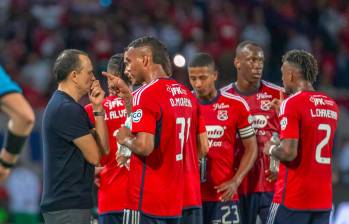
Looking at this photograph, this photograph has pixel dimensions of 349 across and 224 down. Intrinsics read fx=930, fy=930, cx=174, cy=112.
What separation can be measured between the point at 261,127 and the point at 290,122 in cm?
152

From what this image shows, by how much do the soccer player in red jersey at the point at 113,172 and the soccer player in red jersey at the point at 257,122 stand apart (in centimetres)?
128

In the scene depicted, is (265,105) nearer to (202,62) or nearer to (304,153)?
(202,62)

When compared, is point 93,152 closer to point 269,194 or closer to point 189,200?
point 189,200

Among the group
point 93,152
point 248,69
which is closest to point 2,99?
point 93,152

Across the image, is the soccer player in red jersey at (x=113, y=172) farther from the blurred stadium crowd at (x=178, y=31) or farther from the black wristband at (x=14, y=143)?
the blurred stadium crowd at (x=178, y=31)

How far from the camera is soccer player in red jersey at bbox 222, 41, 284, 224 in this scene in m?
9.34

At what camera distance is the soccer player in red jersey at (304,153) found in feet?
26.0

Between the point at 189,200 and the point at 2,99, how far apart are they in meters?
2.29

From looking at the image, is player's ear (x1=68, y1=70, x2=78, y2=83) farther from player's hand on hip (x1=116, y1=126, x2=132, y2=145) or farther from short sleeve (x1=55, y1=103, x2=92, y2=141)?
player's hand on hip (x1=116, y1=126, x2=132, y2=145)

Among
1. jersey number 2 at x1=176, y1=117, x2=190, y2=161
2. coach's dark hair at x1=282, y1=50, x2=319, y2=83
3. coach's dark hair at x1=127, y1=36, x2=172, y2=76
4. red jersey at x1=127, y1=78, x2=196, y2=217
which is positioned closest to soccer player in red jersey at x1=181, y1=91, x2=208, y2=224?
jersey number 2 at x1=176, y1=117, x2=190, y2=161

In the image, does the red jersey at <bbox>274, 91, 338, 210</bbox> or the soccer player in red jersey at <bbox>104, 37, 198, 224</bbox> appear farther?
the red jersey at <bbox>274, 91, 338, 210</bbox>

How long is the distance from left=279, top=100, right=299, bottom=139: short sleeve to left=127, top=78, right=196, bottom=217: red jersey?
972 mm

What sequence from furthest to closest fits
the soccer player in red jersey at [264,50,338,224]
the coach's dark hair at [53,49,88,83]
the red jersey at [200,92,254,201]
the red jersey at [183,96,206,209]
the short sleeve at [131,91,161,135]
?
the red jersey at [200,92,254,201]
the soccer player in red jersey at [264,50,338,224]
the red jersey at [183,96,206,209]
the coach's dark hair at [53,49,88,83]
the short sleeve at [131,91,161,135]

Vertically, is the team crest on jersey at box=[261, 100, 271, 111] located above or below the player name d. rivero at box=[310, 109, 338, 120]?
above
